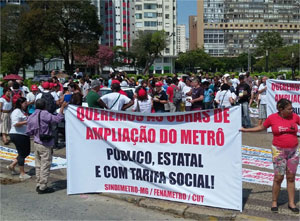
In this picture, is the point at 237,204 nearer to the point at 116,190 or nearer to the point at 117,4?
the point at 116,190

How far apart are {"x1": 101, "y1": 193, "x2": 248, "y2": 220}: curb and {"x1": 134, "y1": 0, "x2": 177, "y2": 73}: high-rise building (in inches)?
3852

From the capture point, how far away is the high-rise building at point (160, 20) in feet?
342

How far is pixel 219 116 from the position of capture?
5758mm

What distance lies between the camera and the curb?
5.60 m

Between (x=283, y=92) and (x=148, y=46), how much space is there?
73179 mm

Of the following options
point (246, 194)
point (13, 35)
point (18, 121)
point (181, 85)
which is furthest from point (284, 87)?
point (13, 35)

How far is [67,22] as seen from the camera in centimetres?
5125

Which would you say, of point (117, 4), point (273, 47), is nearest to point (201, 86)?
point (273, 47)

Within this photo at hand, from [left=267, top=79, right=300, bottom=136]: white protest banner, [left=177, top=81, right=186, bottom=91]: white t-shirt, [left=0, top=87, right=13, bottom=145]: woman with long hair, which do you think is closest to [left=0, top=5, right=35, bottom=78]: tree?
[left=177, top=81, right=186, bottom=91]: white t-shirt

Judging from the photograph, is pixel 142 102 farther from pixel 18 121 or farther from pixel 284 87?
pixel 284 87

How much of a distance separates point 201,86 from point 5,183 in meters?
6.68

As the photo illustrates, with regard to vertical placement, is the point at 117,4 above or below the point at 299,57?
above

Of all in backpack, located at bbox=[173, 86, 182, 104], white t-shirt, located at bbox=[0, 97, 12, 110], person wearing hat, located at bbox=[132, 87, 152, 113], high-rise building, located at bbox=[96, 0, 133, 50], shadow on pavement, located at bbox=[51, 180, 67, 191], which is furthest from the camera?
high-rise building, located at bbox=[96, 0, 133, 50]

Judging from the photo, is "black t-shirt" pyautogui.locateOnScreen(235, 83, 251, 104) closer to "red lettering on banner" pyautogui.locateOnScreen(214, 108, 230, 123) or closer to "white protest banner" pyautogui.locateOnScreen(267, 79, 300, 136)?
"white protest banner" pyautogui.locateOnScreen(267, 79, 300, 136)
